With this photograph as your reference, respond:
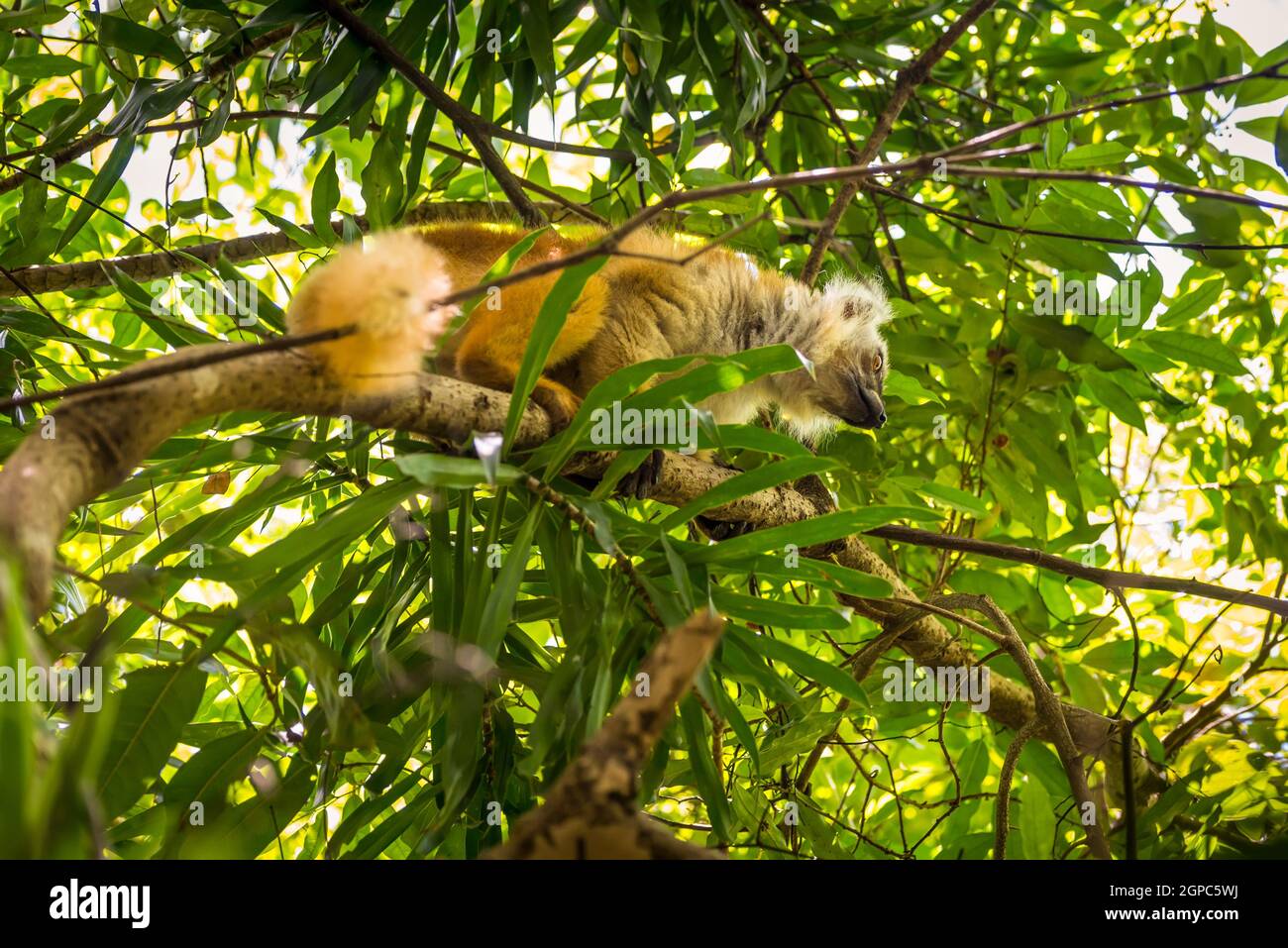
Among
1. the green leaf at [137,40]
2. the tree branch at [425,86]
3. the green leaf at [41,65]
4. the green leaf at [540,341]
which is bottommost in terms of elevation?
the green leaf at [540,341]

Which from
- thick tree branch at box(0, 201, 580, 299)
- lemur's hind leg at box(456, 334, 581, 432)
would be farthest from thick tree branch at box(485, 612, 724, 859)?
thick tree branch at box(0, 201, 580, 299)

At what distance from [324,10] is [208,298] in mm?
1077

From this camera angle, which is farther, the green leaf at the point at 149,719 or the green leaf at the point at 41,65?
the green leaf at the point at 41,65

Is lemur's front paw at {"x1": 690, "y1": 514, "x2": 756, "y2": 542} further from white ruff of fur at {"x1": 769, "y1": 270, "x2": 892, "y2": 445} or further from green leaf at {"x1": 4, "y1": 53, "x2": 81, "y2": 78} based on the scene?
green leaf at {"x1": 4, "y1": 53, "x2": 81, "y2": 78}

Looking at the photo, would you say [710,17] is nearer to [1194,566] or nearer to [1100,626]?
[1100,626]

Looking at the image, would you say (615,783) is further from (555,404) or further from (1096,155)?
(1096,155)

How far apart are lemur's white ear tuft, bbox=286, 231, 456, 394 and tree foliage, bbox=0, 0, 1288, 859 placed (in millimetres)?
337

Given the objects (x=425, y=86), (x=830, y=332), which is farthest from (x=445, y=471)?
(x=830, y=332)

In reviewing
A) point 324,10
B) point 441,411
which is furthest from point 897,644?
point 324,10

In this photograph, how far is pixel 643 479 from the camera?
10.0ft

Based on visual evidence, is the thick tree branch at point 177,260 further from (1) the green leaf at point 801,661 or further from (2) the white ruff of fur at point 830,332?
(1) the green leaf at point 801,661

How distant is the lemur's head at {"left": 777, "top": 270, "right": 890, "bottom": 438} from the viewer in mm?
4367

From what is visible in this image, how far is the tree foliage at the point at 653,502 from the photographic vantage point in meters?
2.32

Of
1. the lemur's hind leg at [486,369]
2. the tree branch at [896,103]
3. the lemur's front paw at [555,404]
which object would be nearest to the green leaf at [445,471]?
the lemur's front paw at [555,404]
